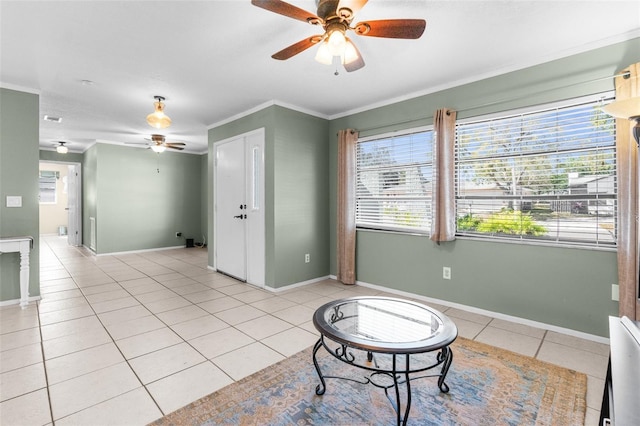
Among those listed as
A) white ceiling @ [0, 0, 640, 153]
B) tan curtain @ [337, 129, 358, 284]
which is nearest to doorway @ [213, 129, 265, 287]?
white ceiling @ [0, 0, 640, 153]

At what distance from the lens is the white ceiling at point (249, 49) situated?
7.06 feet

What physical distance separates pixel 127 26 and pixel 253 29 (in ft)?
3.11

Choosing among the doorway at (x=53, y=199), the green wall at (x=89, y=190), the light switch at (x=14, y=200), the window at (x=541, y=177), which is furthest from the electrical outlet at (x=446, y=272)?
the doorway at (x=53, y=199)

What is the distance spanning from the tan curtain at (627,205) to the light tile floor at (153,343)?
1.59 ft

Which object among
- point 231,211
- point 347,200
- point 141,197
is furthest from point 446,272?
point 141,197

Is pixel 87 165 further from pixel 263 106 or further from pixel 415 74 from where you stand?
pixel 415 74

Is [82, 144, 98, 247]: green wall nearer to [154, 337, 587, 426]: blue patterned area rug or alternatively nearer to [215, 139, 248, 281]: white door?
[215, 139, 248, 281]: white door

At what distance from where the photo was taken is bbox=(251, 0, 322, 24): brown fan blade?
1646 mm

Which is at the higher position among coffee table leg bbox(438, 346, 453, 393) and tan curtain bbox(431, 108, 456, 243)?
tan curtain bbox(431, 108, 456, 243)

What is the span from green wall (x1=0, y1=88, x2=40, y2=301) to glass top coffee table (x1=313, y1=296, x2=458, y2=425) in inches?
149

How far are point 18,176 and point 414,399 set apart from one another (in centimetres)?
460

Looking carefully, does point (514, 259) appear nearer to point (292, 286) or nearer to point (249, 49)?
point (292, 286)

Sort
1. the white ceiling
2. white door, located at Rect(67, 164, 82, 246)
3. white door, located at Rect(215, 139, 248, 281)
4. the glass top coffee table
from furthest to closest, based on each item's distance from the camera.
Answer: white door, located at Rect(67, 164, 82, 246) → white door, located at Rect(215, 139, 248, 281) → the white ceiling → the glass top coffee table

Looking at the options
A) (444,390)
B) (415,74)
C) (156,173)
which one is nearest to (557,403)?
(444,390)
